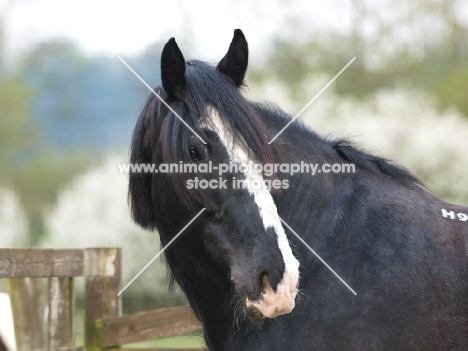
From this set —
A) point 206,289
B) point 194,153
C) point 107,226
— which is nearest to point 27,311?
point 206,289

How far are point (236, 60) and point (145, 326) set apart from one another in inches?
132

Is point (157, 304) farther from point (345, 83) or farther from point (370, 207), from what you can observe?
point (370, 207)

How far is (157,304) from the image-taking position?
18.1 meters

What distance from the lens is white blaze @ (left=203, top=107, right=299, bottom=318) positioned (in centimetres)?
314

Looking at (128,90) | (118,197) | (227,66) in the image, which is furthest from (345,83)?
(227,66)

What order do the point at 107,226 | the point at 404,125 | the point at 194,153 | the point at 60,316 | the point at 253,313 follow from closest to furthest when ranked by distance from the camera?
1. the point at 253,313
2. the point at 194,153
3. the point at 60,316
4. the point at 107,226
5. the point at 404,125

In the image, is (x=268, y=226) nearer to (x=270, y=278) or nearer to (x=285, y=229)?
(x=270, y=278)

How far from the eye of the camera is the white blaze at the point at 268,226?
314 centimetres

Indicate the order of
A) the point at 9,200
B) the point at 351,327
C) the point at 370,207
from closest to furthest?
the point at 351,327, the point at 370,207, the point at 9,200

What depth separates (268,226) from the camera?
10.9 feet

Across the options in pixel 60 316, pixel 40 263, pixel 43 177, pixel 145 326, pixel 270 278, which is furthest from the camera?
pixel 43 177

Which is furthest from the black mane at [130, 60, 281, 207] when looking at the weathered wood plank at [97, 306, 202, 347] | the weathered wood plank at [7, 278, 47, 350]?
the weathered wood plank at [97, 306, 202, 347]

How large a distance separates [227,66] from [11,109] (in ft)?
67.7

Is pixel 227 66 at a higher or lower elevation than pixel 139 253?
higher
